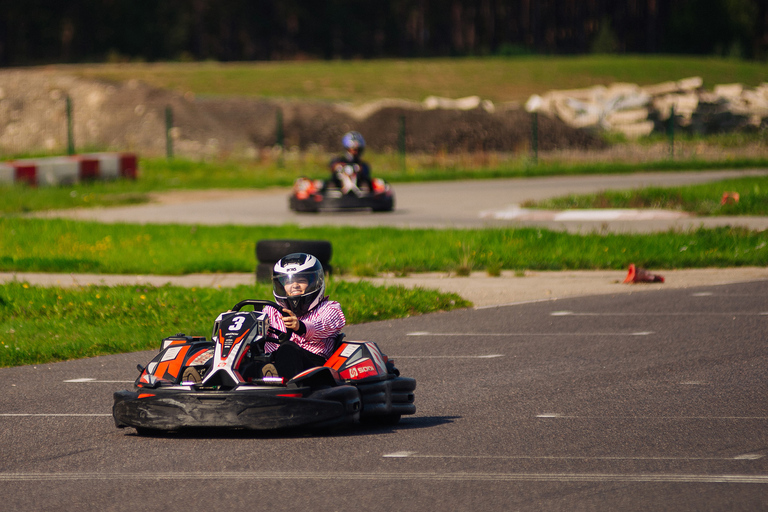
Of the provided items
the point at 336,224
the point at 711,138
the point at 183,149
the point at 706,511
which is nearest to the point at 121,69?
the point at 183,149

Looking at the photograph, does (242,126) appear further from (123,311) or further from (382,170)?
A: (123,311)

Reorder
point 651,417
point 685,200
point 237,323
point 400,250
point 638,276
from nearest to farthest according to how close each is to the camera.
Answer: point 237,323 → point 651,417 → point 638,276 → point 400,250 → point 685,200

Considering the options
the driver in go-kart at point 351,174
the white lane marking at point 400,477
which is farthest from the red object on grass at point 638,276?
the driver in go-kart at point 351,174

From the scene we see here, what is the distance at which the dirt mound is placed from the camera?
35531mm

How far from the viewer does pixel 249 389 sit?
6.27 meters

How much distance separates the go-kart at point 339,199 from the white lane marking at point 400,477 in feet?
48.0

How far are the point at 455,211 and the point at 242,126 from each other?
57.7 feet

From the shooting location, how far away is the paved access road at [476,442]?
16.9 feet

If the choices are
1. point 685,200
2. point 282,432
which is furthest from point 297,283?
point 685,200

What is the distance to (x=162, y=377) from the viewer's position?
22.3 feet

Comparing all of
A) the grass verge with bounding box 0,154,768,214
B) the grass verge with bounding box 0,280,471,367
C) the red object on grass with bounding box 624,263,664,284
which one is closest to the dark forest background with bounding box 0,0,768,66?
the grass verge with bounding box 0,154,768,214

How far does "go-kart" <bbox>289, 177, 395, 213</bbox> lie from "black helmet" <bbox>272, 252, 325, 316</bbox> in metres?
13.0

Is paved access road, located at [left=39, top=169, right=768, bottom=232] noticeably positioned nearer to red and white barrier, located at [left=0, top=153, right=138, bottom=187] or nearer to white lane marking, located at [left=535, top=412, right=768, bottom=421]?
red and white barrier, located at [left=0, top=153, right=138, bottom=187]

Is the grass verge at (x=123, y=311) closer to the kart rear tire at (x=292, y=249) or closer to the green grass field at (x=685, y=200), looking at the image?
the kart rear tire at (x=292, y=249)
